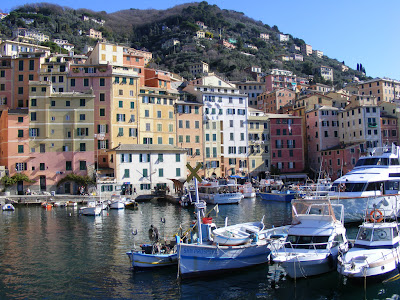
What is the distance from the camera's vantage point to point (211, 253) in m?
19.7

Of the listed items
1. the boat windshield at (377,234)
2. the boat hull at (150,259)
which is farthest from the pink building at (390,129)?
the boat hull at (150,259)

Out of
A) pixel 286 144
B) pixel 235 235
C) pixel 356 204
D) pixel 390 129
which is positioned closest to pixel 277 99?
pixel 286 144

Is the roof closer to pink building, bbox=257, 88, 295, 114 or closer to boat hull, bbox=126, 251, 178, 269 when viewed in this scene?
boat hull, bbox=126, 251, 178, 269

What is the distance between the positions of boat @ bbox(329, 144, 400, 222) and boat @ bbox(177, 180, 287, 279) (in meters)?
12.0

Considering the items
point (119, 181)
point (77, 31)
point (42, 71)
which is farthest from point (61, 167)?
point (77, 31)

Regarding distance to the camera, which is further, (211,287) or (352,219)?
(352,219)

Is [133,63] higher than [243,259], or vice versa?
[133,63]

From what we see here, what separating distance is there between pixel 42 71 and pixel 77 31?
118m

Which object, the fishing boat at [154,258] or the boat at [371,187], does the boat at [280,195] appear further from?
the fishing boat at [154,258]

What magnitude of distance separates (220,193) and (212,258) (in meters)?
36.7

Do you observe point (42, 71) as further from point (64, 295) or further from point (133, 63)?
point (64, 295)

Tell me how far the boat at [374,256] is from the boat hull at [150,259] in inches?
351

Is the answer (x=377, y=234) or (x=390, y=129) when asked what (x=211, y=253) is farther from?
(x=390, y=129)

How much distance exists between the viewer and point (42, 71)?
2702 inches
